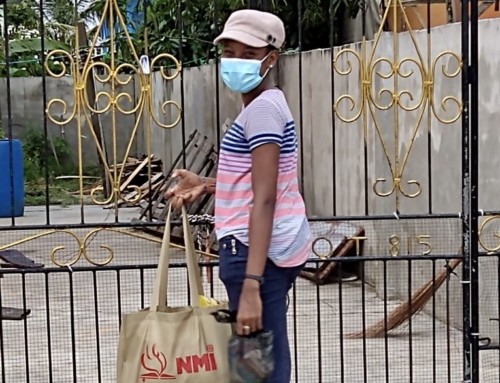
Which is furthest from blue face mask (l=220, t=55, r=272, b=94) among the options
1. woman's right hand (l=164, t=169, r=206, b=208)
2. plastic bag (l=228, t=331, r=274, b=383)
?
plastic bag (l=228, t=331, r=274, b=383)

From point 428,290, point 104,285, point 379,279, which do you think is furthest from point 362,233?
point 104,285

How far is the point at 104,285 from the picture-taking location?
27.2 ft

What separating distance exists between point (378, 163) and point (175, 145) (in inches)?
253

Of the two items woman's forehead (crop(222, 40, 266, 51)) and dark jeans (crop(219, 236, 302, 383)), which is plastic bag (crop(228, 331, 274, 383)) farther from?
woman's forehead (crop(222, 40, 266, 51))

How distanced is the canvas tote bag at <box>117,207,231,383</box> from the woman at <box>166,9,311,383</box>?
0.12 meters

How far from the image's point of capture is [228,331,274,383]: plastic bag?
9.62ft

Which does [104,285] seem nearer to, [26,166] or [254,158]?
[254,158]

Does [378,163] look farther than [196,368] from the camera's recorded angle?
Yes

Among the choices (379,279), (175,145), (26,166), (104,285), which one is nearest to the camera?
(379,279)

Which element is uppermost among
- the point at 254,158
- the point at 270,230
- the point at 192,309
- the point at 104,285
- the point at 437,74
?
the point at 437,74

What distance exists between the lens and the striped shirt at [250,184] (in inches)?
117

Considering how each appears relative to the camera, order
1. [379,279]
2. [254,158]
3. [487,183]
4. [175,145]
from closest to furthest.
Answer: [254,158]
[487,183]
[379,279]
[175,145]

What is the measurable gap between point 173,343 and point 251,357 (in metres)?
0.25

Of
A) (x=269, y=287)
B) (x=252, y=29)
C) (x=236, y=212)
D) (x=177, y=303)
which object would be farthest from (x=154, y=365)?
(x=177, y=303)
